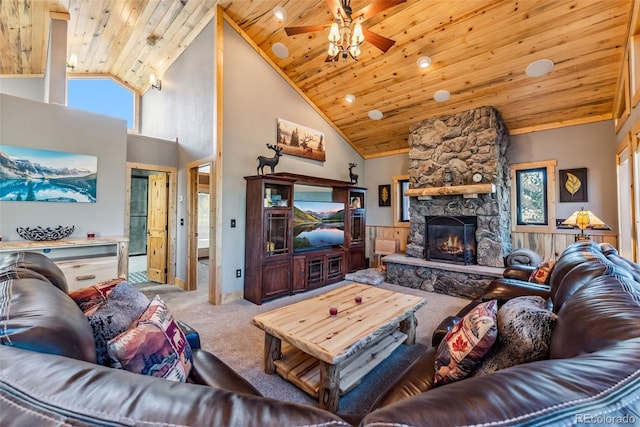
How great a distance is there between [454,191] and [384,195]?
1959 mm

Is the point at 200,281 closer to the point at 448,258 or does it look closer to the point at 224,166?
the point at 224,166

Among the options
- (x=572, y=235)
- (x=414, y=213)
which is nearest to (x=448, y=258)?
(x=414, y=213)

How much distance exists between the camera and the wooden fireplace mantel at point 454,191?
4.12 meters

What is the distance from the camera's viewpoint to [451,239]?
4.66 meters

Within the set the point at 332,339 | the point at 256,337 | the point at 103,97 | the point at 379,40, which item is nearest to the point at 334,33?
the point at 379,40

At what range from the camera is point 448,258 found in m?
4.60

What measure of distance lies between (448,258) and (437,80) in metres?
2.91

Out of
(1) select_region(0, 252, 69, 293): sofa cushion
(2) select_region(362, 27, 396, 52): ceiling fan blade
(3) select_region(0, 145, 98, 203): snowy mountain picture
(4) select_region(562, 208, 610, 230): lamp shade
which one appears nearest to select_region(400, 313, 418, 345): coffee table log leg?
(4) select_region(562, 208, 610, 230): lamp shade

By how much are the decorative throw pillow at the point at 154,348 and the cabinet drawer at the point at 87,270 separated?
2.70 m

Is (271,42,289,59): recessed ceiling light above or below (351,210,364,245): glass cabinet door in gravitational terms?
above

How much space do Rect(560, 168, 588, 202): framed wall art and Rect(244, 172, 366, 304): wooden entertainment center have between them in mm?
3565

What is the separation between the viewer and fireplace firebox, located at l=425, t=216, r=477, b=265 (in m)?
4.44

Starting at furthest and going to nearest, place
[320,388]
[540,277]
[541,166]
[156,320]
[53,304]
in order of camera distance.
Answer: [541,166]
[540,277]
[320,388]
[156,320]
[53,304]

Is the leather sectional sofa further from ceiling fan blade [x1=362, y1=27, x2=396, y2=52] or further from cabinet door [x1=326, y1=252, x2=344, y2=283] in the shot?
cabinet door [x1=326, y1=252, x2=344, y2=283]
